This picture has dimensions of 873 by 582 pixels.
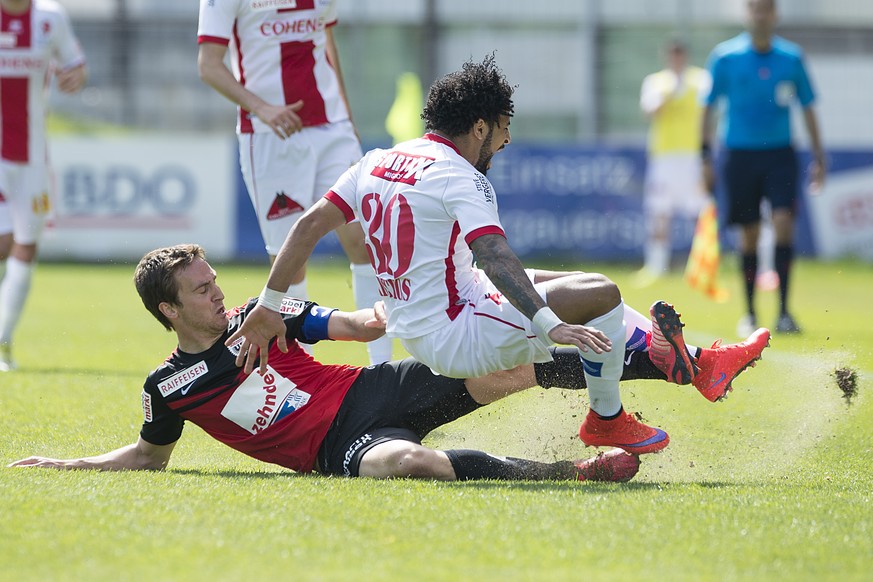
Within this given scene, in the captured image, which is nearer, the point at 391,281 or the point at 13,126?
the point at 391,281

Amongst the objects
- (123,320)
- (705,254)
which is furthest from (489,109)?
(705,254)

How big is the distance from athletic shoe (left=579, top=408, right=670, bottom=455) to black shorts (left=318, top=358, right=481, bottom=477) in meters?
0.53

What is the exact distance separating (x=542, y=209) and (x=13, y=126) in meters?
10.3

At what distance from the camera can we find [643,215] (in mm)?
17906

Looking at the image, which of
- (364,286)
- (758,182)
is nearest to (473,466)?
(364,286)

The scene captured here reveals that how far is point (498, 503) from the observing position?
4.28 m

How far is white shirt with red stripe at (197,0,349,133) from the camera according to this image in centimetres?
652

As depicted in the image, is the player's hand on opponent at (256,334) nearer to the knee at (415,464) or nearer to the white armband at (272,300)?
the white armband at (272,300)

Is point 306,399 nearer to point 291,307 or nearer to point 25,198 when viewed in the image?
point 291,307

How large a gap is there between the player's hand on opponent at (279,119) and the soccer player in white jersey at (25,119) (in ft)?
9.37

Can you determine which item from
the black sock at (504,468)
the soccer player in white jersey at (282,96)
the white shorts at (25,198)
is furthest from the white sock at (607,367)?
the white shorts at (25,198)

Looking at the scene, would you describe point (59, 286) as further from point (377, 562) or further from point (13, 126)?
point (377, 562)

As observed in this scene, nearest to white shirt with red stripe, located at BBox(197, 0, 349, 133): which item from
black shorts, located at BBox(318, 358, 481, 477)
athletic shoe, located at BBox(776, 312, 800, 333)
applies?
black shorts, located at BBox(318, 358, 481, 477)

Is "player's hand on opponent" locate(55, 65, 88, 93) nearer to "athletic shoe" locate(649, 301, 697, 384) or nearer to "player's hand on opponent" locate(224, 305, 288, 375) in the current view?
"player's hand on opponent" locate(224, 305, 288, 375)
